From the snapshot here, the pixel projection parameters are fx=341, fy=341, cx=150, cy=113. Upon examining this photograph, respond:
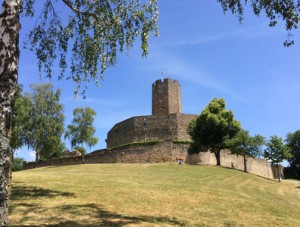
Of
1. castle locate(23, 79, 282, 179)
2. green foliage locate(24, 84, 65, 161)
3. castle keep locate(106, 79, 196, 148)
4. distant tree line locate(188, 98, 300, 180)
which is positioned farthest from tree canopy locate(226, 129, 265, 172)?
green foliage locate(24, 84, 65, 161)

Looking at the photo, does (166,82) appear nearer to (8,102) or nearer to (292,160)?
(292,160)

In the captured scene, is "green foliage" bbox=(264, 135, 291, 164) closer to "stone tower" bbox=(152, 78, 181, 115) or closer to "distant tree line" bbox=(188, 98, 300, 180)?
"distant tree line" bbox=(188, 98, 300, 180)

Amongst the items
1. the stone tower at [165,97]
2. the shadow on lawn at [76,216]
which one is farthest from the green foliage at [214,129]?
the shadow on lawn at [76,216]

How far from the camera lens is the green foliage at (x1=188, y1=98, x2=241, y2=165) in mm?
39094

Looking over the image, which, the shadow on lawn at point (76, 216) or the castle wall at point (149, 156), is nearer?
the shadow on lawn at point (76, 216)

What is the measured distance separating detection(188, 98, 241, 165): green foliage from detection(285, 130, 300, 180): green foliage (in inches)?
1317

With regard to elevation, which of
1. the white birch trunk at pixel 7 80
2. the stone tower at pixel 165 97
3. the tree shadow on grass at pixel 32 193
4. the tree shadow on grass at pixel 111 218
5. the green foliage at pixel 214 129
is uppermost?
the stone tower at pixel 165 97

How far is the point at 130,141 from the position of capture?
5128 cm

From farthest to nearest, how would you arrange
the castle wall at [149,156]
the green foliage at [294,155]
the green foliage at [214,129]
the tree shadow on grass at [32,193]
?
the green foliage at [294,155], the castle wall at [149,156], the green foliage at [214,129], the tree shadow on grass at [32,193]

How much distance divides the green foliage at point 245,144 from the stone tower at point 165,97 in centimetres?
1455

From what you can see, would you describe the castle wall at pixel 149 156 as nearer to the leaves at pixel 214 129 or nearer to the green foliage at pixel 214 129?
the green foliage at pixel 214 129

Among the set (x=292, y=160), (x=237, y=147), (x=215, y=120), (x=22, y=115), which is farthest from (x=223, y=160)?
(x=292, y=160)

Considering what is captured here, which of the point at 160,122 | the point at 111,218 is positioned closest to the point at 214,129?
the point at 160,122

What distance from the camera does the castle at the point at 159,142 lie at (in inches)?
1694
